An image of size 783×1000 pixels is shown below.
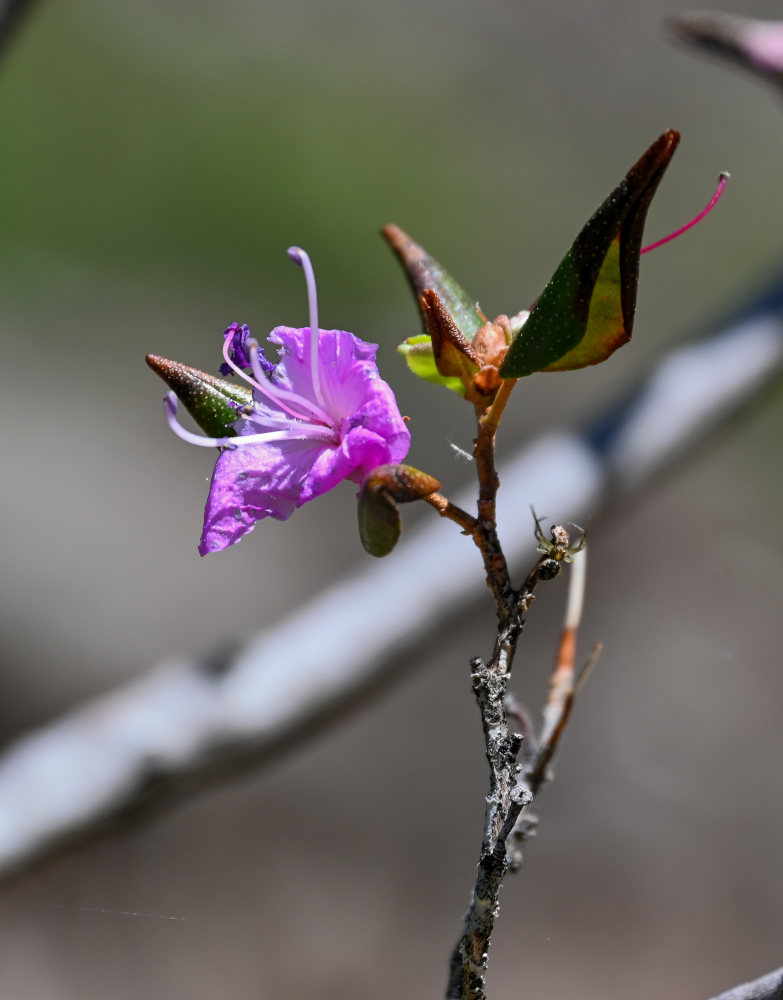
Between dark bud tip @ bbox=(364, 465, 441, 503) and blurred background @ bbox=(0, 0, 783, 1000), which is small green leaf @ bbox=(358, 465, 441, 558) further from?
blurred background @ bbox=(0, 0, 783, 1000)

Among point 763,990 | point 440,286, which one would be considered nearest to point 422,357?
point 440,286

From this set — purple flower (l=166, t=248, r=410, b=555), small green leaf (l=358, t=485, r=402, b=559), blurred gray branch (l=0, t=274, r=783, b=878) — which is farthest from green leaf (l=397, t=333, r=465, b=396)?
blurred gray branch (l=0, t=274, r=783, b=878)

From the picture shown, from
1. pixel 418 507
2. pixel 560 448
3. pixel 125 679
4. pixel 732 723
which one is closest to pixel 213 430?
pixel 560 448

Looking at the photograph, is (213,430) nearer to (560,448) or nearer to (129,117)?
(560,448)

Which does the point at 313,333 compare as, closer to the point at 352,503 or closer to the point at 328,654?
the point at 328,654

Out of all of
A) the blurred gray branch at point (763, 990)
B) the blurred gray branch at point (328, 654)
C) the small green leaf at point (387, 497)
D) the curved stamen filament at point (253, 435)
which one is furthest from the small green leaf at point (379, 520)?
the blurred gray branch at point (328, 654)

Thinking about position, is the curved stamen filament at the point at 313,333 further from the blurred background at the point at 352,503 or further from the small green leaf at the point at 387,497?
the blurred background at the point at 352,503

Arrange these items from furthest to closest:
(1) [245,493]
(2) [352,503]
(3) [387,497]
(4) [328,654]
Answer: (2) [352,503]
(4) [328,654]
(1) [245,493]
(3) [387,497]
